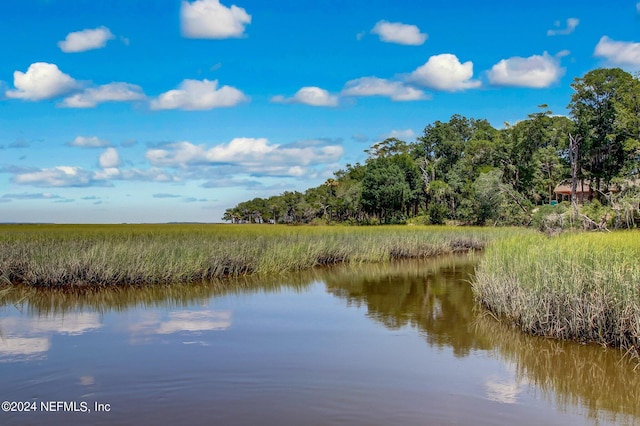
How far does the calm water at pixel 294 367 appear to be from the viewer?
6.20 metres

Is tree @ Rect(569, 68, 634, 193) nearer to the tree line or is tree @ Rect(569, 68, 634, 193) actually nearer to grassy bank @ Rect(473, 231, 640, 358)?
the tree line

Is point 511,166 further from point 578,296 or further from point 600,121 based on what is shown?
point 578,296

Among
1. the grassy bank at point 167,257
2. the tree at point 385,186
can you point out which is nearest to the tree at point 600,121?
the tree at point 385,186

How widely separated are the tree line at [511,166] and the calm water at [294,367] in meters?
27.9

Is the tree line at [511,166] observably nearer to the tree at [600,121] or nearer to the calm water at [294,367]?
the tree at [600,121]

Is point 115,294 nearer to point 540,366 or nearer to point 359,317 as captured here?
point 359,317

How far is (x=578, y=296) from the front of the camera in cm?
877

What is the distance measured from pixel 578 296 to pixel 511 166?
1959 inches

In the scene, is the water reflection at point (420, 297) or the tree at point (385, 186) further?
the tree at point (385, 186)

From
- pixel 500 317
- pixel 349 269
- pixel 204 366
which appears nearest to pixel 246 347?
pixel 204 366

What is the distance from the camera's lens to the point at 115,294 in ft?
49.1

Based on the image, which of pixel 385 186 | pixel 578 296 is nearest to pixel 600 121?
pixel 385 186

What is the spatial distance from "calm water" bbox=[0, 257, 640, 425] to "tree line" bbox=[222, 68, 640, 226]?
2788 cm

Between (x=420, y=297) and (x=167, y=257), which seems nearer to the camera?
(x=420, y=297)
